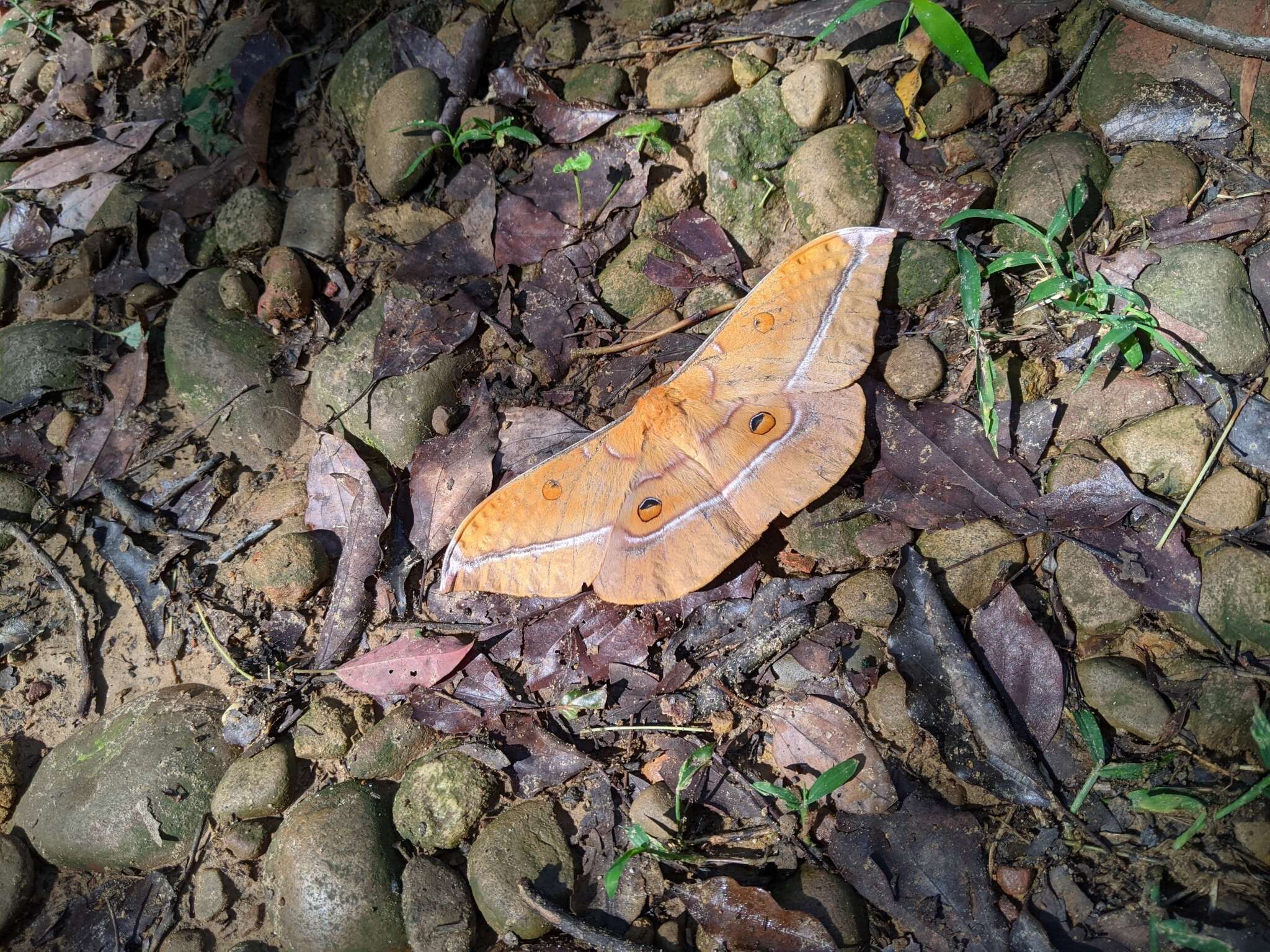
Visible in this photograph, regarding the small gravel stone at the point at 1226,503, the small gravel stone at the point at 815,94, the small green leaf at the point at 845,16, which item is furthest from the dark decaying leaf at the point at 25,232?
the small gravel stone at the point at 1226,503

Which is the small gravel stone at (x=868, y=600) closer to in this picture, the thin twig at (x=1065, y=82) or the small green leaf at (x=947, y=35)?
the thin twig at (x=1065, y=82)

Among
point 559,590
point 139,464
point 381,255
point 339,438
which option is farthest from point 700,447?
point 139,464

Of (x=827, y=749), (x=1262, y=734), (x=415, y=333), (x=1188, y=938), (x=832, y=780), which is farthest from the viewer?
(x=415, y=333)

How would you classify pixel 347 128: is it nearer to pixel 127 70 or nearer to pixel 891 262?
pixel 127 70

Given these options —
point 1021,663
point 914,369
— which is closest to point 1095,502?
point 1021,663

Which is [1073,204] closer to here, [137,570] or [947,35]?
[947,35]

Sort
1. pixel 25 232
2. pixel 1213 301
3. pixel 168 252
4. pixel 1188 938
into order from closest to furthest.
A: pixel 1188 938 → pixel 1213 301 → pixel 168 252 → pixel 25 232
